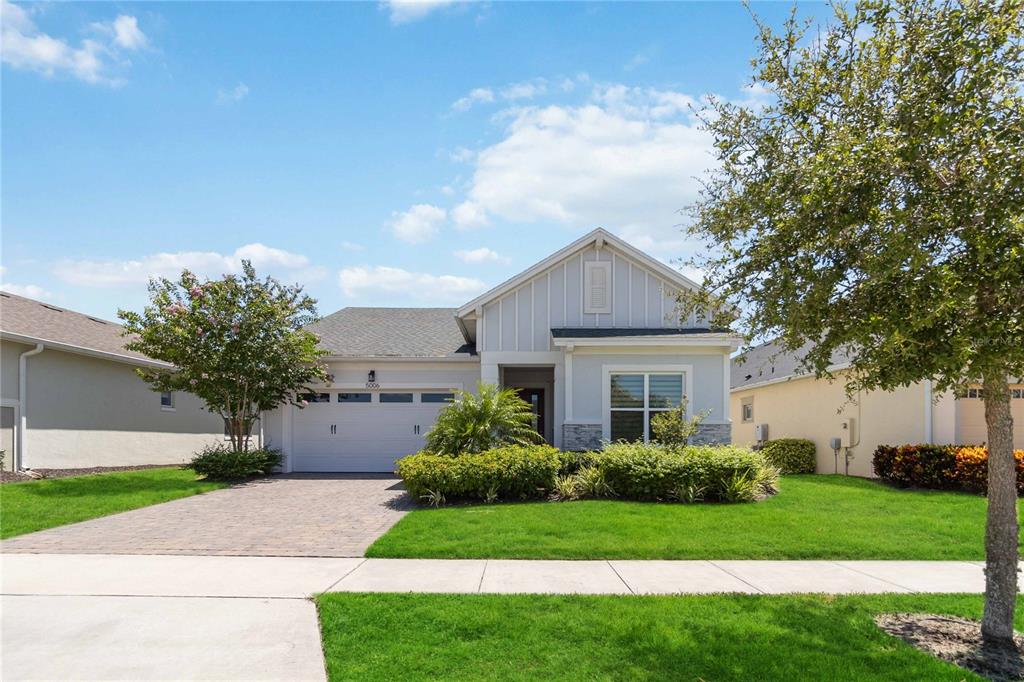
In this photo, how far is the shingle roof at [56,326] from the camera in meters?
16.2

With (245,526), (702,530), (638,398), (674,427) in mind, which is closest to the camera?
(702,530)

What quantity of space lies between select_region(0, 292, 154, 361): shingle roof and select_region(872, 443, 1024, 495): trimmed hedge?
66.7ft

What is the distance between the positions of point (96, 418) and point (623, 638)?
17.9 m

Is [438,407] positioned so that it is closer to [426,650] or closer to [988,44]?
[426,650]

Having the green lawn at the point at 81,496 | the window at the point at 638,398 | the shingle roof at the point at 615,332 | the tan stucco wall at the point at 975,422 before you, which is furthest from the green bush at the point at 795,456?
the green lawn at the point at 81,496

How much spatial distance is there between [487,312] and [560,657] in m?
11.7

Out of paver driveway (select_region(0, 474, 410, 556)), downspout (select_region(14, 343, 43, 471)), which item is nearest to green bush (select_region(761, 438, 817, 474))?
paver driveway (select_region(0, 474, 410, 556))

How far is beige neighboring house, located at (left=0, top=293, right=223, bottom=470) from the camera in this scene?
15.6 meters

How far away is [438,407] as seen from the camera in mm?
18172

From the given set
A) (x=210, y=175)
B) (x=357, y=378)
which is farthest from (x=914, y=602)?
(x=357, y=378)

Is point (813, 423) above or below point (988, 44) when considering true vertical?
below

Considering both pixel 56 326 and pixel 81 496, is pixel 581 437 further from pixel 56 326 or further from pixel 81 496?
pixel 56 326

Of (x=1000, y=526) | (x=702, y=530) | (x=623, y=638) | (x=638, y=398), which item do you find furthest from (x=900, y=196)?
(x=638, y=398)

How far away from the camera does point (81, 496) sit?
12969mm
